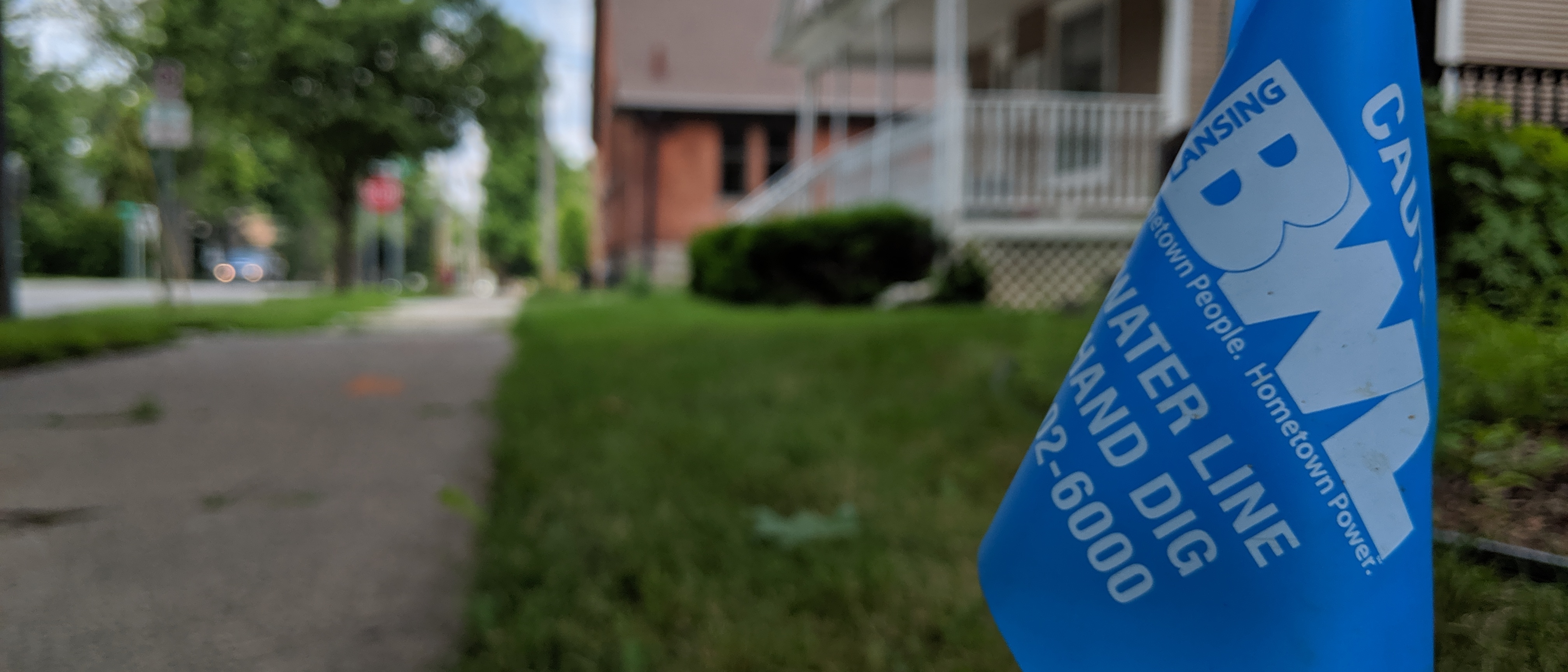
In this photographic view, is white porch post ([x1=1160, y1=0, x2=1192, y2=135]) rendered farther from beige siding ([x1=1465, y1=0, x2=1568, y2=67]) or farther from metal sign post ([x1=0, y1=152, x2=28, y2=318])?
metal sign post ([x1=0, y1=152, x2=28, y2=318])

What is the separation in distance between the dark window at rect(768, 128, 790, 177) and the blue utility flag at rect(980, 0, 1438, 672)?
22880mm

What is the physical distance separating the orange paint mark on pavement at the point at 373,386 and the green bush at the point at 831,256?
507cm

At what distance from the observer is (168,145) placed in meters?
6.91

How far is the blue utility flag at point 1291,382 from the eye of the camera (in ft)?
2.66

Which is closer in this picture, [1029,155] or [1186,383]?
[1186,383]

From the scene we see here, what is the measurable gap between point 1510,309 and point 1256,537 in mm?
351

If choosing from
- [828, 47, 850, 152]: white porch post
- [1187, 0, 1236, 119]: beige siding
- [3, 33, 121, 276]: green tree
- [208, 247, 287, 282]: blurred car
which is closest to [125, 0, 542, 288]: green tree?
[3, 33, 121, 276]: green tree

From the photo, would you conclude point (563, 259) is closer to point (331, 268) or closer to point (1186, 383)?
point (331, 268)

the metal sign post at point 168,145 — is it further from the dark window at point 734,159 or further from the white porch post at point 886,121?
the dark window at point 734,159

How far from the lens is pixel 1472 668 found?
2.94 ft

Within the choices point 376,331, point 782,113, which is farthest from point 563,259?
point 376,331

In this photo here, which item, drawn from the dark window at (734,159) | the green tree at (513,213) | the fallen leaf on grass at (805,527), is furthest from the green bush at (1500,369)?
the green tree at (513,213)

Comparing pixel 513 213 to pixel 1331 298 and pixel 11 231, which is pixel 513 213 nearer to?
Answer: pixel 11 231

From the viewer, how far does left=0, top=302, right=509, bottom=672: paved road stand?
6.84ft
